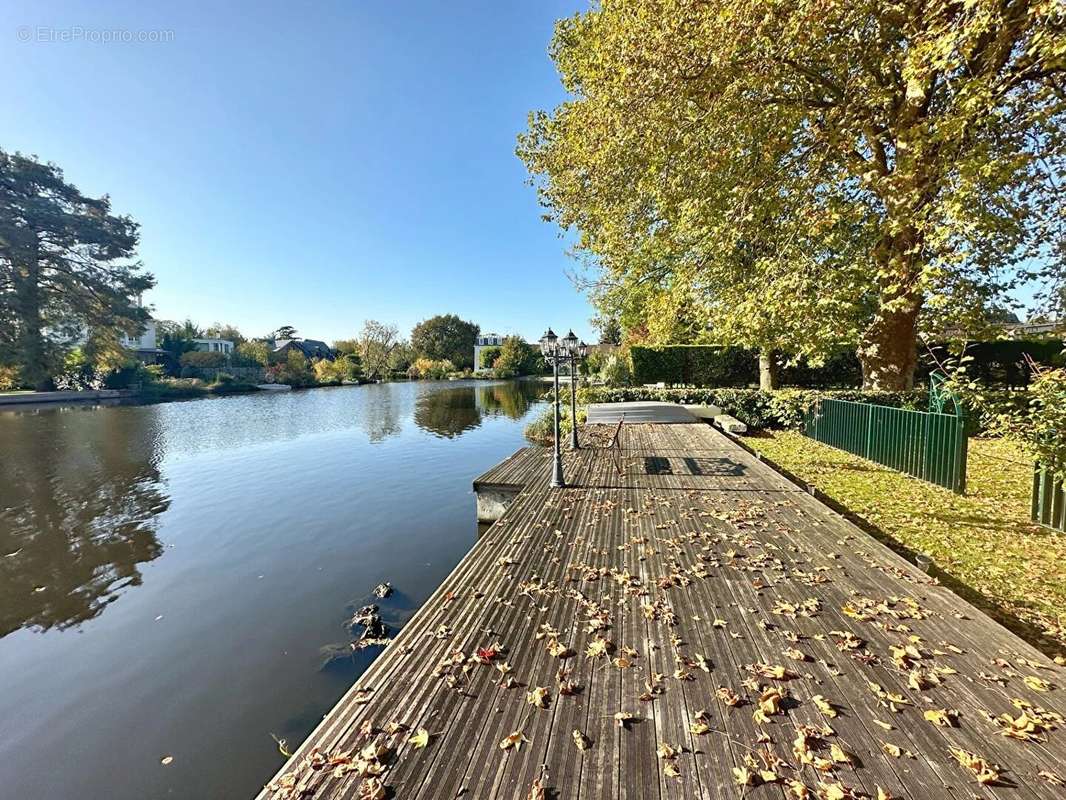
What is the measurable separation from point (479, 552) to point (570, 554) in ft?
2.78

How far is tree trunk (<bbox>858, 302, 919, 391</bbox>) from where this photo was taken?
9.72m

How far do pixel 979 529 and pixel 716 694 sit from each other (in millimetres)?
5186

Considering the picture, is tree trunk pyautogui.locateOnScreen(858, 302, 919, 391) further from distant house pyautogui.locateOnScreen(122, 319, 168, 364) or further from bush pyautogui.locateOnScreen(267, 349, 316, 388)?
distant house pyautogui.locateOnScreen(122, 319, 168, 364)

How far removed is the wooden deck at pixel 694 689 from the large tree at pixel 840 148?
4.99 m

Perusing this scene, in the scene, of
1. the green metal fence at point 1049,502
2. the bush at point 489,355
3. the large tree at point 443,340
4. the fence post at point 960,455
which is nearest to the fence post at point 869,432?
the fence post at point 960,455

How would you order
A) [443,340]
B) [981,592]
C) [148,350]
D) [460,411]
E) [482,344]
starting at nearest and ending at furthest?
[981,592]
[460,411]
[148,350]
[443,340]
[482,344]

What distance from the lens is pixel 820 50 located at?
6520 millimetres

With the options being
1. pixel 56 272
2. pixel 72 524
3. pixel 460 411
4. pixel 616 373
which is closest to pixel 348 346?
pixel 56 272

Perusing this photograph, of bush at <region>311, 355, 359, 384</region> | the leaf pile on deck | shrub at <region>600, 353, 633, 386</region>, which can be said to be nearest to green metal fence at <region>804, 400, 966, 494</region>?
the leaf pile on deck

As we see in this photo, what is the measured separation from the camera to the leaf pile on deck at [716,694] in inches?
69.2

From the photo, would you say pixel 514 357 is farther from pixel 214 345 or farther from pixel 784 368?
pixel 784 368

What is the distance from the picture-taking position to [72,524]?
24.4ft

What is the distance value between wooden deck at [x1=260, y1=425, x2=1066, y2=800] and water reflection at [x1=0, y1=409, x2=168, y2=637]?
16.7 ft

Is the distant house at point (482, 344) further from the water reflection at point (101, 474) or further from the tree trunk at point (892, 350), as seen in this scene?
the tree trunk at point (892, 350)
